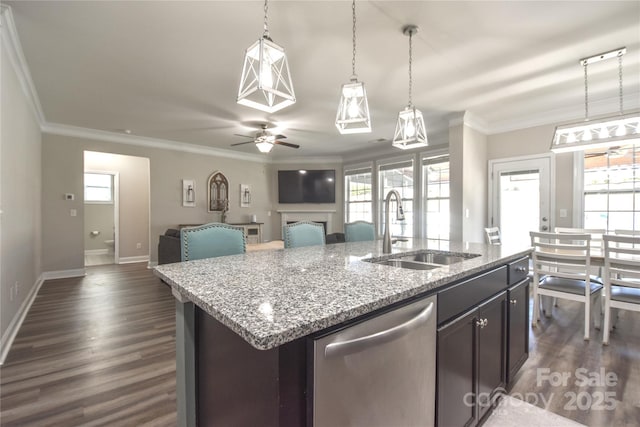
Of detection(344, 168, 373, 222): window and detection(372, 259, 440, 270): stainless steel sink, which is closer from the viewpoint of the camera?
detection(372, 259, 440, 270): stainless steel sink

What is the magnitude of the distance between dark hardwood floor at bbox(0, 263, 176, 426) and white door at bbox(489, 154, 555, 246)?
15.9ft

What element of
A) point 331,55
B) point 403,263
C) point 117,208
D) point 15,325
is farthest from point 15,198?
point 117,208

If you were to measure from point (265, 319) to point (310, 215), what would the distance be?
6.99 m

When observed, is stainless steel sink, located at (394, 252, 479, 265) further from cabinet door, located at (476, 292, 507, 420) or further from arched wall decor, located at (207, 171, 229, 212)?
arched wall decor, located at (207, 171, 229, 212)

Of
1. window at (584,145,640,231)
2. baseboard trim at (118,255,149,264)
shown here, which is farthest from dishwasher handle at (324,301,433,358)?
baseboard trim at (118,255,149,264)

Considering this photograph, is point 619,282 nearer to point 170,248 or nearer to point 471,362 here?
point 471,362

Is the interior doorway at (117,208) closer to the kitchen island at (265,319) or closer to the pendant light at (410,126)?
the pendant light at (410,126)

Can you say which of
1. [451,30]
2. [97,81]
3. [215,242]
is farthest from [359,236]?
[97,81]

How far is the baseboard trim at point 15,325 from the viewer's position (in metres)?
2.31

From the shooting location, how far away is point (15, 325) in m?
2.78

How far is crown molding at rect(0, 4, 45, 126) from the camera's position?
2.15 meters

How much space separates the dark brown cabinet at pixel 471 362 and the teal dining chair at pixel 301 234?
1389 mm

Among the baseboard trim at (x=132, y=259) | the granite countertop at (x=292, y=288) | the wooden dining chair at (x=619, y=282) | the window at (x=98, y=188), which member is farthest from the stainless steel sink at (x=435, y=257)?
the window at (x=98, y=188)

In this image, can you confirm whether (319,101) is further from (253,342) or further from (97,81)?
(253,342)
